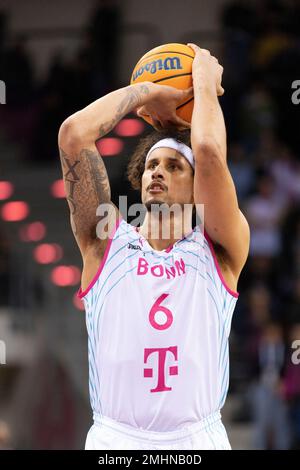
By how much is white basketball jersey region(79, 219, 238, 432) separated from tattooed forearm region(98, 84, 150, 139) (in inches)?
24.6

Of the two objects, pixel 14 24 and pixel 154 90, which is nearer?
pixel 154 90

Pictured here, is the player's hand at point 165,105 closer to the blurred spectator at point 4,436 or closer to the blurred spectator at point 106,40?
the blurred spectator at point 4,436

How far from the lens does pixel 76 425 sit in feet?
38.4

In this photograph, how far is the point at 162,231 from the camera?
607 cm

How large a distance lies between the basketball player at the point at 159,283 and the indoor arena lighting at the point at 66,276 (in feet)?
20.1

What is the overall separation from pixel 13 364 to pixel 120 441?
6.53 meters

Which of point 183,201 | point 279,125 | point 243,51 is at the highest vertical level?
point 243,51

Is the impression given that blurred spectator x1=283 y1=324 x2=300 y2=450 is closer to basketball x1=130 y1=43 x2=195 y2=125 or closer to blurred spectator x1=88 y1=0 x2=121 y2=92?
blurred spectator x1=88 y1=0 x2=121 y2=92

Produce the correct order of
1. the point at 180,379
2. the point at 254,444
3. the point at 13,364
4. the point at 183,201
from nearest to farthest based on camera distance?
1. the point at 180,379
2. the point at 183,201
3. the point at 254,444
4. the point at 13,364

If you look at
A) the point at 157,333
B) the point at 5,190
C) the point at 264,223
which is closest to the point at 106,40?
the point at 5,190

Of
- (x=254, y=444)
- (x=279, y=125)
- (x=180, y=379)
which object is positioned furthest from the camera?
(x=279, y=125)

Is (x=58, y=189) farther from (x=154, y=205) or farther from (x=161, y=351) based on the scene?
(x=161, y=351)
